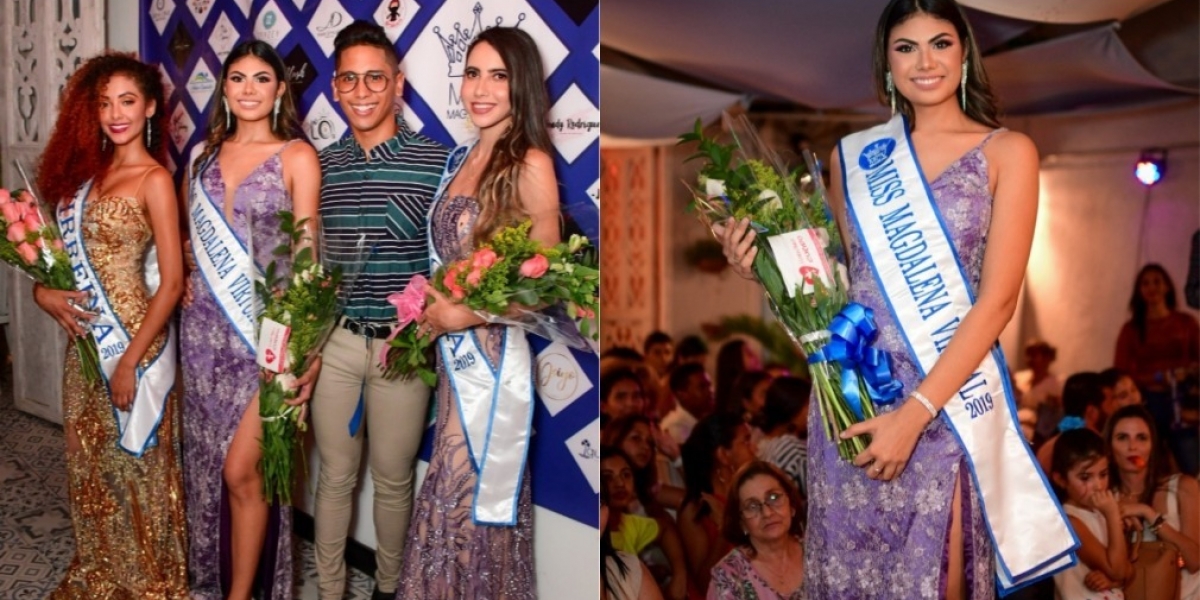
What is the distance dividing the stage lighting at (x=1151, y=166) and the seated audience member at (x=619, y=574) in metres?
2.52

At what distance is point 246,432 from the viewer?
240 cm

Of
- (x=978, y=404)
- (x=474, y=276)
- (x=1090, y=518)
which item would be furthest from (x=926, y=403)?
(x=1090, y=518)

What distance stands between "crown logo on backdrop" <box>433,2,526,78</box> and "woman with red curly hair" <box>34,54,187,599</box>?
71 centimetres

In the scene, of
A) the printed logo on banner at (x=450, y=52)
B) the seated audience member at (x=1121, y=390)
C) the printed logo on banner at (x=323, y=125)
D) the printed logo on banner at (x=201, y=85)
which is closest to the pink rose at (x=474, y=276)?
the printed logo on banner at (x=450, y=52)

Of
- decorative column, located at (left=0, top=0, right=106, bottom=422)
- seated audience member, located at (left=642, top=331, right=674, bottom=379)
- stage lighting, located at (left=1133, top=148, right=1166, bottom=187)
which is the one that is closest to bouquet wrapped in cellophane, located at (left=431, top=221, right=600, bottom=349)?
decorative column, located at (left=0, top=0, right=106, bottom=422)

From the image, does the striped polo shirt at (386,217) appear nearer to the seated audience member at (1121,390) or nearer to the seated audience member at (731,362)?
the seated audience member at (731,362)

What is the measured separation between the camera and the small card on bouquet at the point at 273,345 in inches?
87.0

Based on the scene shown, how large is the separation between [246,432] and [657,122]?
2017 mm

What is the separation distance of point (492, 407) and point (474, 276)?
0.30 m

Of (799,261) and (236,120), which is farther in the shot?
(236,120)

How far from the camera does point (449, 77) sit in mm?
2240

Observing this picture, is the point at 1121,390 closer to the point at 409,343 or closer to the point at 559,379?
the point at 559,379

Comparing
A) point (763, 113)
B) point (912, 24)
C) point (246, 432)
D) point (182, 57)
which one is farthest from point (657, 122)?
point (912, 24)

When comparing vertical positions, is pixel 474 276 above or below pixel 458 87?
below
